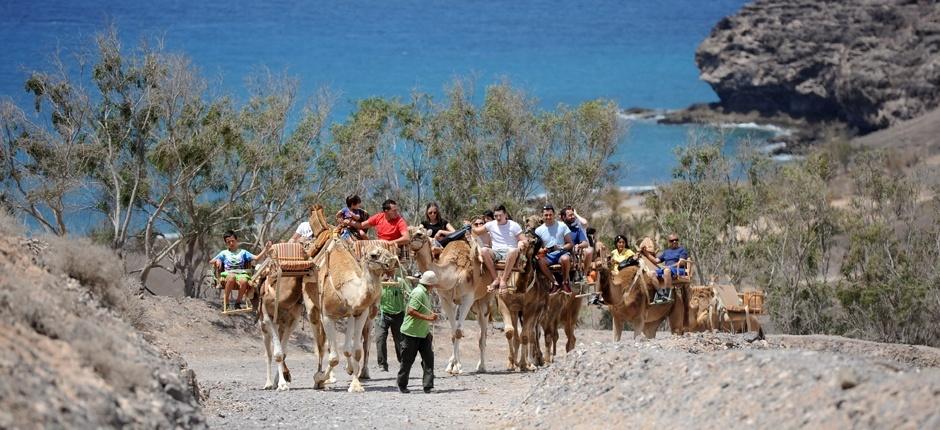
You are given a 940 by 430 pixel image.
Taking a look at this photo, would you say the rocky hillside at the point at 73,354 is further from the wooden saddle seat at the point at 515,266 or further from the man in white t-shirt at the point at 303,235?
the wooden saddle seat at the point at 515,266

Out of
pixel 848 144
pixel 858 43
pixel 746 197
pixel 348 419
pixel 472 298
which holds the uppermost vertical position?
pixel 858 43

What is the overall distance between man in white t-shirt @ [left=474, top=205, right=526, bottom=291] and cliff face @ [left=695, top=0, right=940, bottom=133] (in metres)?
109

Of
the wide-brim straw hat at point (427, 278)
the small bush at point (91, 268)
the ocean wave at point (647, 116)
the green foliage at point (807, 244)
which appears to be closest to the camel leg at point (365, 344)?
the wide-brim straw hat at point (427, 278)

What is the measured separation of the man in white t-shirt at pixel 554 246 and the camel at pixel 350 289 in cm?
439

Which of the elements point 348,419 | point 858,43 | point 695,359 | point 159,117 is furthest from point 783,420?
point 858,43

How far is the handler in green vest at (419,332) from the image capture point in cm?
1995

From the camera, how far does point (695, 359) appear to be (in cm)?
1544

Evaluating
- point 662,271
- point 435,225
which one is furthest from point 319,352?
point 662,271

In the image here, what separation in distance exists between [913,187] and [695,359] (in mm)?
46703

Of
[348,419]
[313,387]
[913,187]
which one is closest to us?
[348,419]

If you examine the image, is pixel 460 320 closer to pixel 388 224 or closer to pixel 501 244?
pixel 501 244

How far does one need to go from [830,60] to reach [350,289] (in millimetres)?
126753

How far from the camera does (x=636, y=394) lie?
15.4 metres

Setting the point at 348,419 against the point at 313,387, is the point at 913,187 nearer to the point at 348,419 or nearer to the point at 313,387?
the point at 313,387
